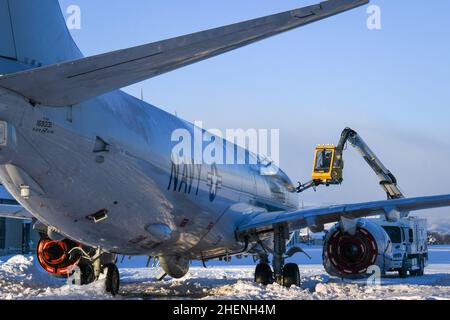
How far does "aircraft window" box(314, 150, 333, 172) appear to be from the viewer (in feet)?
84.8

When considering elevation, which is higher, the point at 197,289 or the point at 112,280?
the point at 112,280

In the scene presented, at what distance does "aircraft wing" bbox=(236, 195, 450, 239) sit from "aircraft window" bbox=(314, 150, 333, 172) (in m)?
8.57

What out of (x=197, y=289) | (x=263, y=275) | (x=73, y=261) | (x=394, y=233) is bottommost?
(x=197, y=289)

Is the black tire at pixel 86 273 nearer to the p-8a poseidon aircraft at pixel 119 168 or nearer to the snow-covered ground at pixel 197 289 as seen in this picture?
the p-8a poseidon aircraft at pixel 119 168

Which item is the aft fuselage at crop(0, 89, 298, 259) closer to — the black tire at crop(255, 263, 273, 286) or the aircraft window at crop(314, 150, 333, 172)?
the black tire at crop(255, 263, 273, 286)

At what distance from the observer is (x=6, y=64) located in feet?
33.2

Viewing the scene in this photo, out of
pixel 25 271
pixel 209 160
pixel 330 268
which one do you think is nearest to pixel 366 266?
pixel 330 268

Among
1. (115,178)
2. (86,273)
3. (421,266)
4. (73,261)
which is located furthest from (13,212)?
(421,266)

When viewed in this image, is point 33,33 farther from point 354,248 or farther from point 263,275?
point 354,248

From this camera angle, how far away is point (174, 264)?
17469 millimetres

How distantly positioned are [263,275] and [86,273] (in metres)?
4.66

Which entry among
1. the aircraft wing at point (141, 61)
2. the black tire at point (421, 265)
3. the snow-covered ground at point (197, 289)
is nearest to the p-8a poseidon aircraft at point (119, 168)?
the aircraft wing at point (141, 61)
